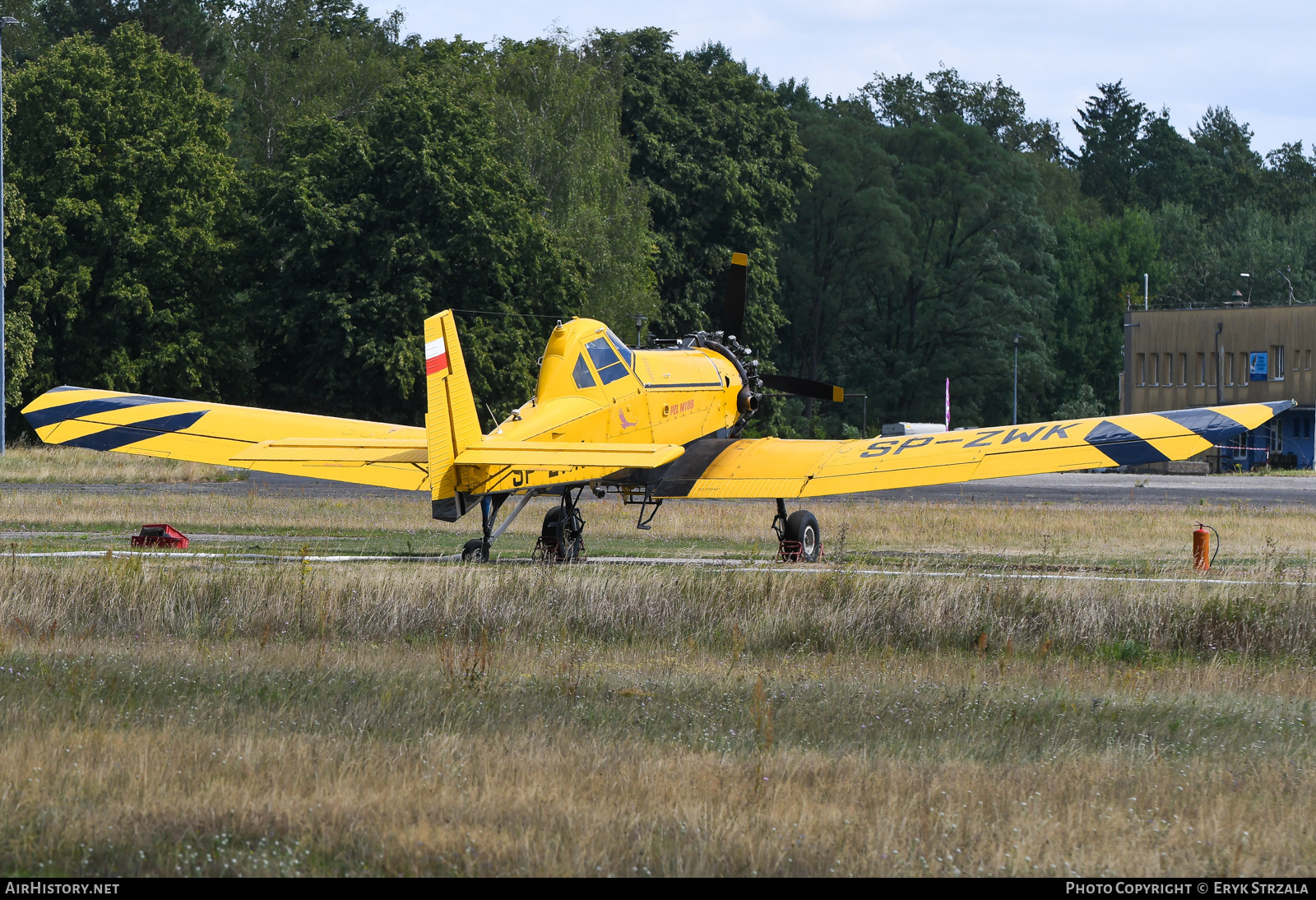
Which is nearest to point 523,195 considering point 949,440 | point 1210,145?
point 949,440

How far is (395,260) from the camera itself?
48.7 meters

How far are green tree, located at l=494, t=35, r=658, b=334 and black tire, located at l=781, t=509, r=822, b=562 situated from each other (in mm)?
35515

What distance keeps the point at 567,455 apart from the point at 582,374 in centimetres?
393

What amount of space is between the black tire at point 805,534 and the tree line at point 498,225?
3045 centimetres

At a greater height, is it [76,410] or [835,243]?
[835,243]

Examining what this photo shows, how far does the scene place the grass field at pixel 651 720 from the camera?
6.01 metres

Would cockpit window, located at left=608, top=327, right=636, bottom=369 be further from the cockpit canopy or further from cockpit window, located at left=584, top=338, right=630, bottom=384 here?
cockpit window, located at left=584, top=338, right=630, bottom=384

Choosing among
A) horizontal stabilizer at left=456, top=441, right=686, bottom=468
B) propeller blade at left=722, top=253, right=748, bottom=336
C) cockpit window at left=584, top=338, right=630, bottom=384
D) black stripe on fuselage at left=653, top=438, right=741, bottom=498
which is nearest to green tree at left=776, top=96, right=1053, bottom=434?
propeller blade at left=722, top=253, right=748, bottom=336

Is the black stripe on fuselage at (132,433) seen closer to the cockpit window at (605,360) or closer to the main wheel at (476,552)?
the main wheel at (476,552)

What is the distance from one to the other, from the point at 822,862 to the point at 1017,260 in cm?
8256

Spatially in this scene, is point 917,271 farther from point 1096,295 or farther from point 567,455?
point 567,455

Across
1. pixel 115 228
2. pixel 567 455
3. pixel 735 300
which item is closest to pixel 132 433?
pixel 567 455

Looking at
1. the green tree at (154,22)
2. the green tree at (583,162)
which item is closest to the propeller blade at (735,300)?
the green tree at (583,162)

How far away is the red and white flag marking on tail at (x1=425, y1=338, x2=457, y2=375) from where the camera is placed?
1616 centimetres
